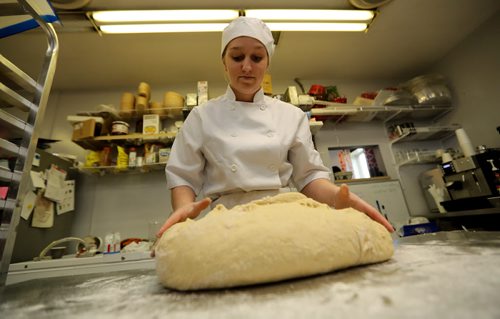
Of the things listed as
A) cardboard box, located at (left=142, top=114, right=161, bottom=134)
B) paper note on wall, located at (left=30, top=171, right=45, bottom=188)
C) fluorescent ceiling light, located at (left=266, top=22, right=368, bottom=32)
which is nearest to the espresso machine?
fluorescent ceiling light, located at (left=266, top=22, right=368, bottom=32)

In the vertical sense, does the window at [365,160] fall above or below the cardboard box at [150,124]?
below

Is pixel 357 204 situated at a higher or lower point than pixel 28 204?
lower

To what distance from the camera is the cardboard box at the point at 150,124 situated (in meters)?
2.17

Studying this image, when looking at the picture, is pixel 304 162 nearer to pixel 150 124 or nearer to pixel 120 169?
pixel 150 124

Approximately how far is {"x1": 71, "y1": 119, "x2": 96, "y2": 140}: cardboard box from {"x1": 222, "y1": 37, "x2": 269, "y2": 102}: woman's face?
68.0 inches

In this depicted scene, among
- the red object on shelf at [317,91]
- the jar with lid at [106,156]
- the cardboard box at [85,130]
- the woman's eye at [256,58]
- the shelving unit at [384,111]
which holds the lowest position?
the woman's eye at [256,58]

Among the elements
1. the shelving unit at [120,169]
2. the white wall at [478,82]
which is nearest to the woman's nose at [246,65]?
the shelving unit at [120,169]

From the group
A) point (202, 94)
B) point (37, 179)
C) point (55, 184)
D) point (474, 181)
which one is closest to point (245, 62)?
point (202, 94)

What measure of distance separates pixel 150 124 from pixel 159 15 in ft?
3.00

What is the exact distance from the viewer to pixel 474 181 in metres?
1.89

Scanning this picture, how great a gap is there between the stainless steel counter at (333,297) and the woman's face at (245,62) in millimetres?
737

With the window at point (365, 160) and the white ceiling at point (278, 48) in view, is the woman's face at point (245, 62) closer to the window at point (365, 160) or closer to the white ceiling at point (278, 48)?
the white ceiling at point (278, 48)

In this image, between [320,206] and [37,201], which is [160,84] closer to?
[37,201]

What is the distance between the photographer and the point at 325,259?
450 millimetres
